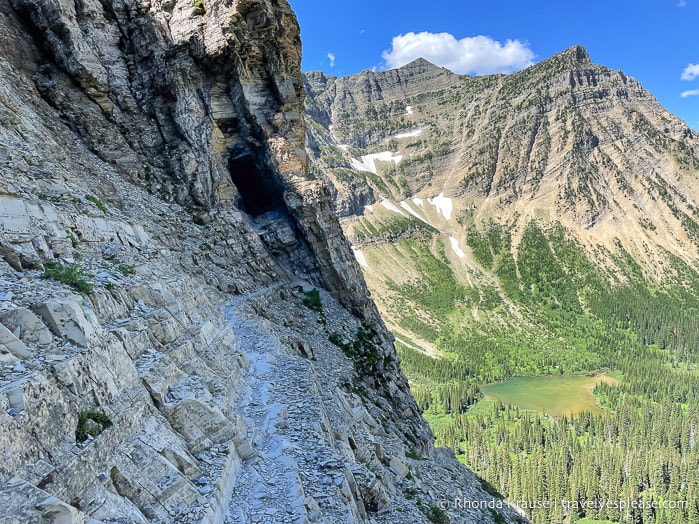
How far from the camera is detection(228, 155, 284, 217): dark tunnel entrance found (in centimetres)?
3888

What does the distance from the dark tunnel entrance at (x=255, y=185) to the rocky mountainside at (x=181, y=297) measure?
240 mm

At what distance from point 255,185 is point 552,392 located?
384ft

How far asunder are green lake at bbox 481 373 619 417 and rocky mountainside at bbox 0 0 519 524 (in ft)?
288

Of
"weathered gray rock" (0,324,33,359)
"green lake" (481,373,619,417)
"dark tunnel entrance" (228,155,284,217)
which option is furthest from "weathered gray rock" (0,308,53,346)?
"green lake" (481,373,619,417)

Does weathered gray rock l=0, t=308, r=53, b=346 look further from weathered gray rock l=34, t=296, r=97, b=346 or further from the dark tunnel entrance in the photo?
the dark tunnel entrance

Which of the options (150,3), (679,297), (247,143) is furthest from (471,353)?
(150,3)

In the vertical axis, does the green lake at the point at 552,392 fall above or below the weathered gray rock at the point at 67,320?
below

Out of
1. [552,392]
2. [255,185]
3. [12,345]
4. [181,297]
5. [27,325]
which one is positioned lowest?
[552,392]

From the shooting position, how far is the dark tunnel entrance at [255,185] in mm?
38875

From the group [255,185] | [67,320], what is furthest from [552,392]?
[67,320]

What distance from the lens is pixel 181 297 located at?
1672 cm

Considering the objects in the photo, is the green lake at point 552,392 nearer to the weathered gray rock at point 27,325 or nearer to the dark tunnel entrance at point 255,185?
the dark tunnel entrance at point 255,185

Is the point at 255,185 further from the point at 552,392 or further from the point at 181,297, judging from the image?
the point at 552,392

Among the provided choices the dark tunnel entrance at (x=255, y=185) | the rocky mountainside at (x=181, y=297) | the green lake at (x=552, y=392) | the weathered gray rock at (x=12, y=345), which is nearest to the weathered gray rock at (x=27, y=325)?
the rocky mountainside at (x=181, y=297)
